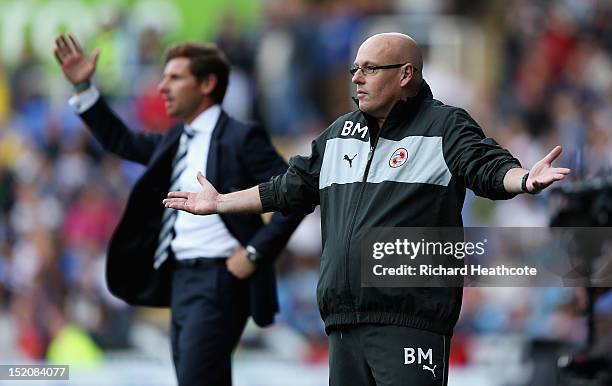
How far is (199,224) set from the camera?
26.4ft

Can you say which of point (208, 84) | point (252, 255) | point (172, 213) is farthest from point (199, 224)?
point (208, 84)

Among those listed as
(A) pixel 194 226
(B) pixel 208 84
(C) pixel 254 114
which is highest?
(C) pixel 254 114

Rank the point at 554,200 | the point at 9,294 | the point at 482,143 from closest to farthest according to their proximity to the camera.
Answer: the point at 482,143, the point at 554,200, the point at 9,294

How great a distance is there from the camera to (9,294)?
1591 cm

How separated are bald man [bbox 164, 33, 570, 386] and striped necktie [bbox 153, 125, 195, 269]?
200 cm

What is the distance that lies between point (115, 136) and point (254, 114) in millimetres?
7651

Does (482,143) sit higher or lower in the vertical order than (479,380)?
higher

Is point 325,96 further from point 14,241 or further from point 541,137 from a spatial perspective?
point 14,241

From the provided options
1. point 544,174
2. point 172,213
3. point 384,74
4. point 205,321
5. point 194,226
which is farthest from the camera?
point 172,213

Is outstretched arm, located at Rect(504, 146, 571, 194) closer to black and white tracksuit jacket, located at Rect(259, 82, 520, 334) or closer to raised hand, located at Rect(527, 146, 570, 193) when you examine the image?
raised hand, located at Rect(527, 146, 570, 193)

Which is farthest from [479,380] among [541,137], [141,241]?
[141,241]

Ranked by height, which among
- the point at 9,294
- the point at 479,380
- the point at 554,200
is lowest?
the point at 479,380

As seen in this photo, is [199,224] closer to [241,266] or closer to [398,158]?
[241,266]

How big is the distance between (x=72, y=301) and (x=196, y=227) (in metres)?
7.74
